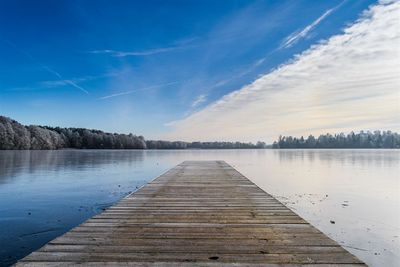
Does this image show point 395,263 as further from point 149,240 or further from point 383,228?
point 149,240

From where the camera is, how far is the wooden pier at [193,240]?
173 inches

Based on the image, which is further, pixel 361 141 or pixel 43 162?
pixel 361 141

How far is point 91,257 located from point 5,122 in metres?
91.8

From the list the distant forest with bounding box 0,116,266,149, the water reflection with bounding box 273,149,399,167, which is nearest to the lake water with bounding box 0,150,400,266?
the water reflection with bounding box 273,149,399,167

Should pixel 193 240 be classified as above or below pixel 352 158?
above

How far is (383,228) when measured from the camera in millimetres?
9422

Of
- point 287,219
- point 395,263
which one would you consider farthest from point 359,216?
point 287,219

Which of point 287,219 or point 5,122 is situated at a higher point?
point 5,122

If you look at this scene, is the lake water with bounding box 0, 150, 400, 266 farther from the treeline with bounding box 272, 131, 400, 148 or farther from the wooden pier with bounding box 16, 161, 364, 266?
the treeline with bounding box 272, 131, 400, 148

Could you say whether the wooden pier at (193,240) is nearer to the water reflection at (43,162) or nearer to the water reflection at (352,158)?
the water reflection at (43,162)

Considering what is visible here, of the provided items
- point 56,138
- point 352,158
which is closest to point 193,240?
point 352,158

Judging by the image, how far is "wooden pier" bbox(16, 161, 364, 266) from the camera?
441 centimetres

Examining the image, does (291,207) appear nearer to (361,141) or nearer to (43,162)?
(43,162)

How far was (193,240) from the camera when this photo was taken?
530cm
